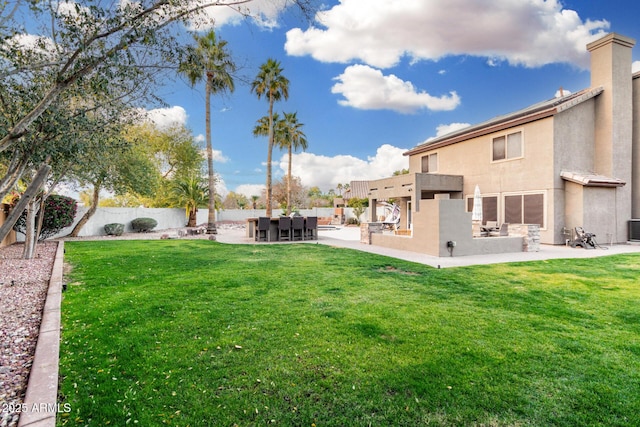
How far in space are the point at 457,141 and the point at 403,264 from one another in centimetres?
1190

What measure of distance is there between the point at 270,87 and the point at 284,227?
13.3 meters

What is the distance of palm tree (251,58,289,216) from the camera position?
22.4 meters

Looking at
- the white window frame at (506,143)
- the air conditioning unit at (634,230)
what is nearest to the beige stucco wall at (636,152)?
the air conditioning unit at (634,230)

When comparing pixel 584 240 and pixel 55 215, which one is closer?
pixel 584 240

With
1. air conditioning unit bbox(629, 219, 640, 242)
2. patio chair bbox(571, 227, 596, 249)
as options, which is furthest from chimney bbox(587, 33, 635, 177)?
patio chair bbox(571, 227, 596, 249)

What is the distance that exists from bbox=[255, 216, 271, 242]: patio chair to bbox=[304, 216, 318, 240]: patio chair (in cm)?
188

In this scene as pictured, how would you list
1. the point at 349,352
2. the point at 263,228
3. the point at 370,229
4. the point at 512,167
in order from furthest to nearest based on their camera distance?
the point at 263,228
the point at 512,167
the point at 370,229
the point at 349,352

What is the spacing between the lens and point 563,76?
687 inches

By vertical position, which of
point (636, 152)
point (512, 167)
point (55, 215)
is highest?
point (636, 152)

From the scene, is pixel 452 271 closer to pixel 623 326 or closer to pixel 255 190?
pixel 623 326

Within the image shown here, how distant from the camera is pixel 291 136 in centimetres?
3017

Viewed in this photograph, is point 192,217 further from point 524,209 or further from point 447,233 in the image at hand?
point 524,209

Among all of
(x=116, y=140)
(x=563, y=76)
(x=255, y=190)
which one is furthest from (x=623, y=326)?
(x=255, y=190)

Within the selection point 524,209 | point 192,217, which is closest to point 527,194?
point 524,209
